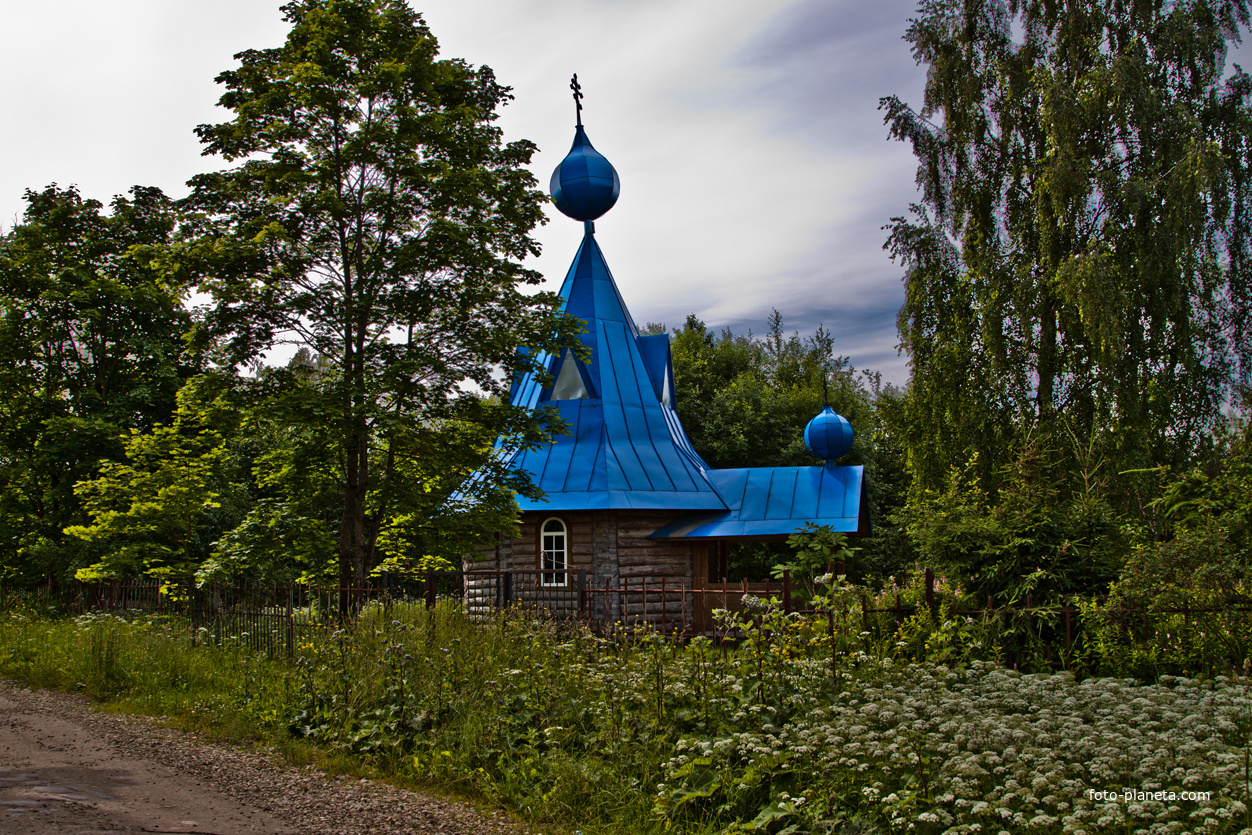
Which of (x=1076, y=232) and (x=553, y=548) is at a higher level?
(x=1076, y=232)

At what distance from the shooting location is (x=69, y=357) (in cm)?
2033

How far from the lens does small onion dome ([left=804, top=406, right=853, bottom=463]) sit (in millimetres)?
17375

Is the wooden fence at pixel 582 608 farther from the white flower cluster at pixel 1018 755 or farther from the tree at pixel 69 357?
the tree at pixel 69 357

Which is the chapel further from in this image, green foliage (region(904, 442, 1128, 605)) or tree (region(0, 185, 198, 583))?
tree (region(0, 185, 198, 583))

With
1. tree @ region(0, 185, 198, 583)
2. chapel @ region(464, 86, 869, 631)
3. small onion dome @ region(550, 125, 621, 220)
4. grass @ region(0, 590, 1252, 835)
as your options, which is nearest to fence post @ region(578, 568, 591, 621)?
grass @ region(0, 590, 1252, 835)

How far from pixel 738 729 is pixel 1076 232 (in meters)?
14.0

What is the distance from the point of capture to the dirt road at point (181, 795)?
5.33 m

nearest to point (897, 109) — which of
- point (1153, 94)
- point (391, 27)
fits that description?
point (1153, 94)

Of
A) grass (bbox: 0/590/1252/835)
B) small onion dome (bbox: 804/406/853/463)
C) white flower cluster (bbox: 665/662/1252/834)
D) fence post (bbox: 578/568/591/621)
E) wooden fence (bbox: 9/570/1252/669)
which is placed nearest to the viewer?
white flower cluster (bbox: 665/662/1252/834)

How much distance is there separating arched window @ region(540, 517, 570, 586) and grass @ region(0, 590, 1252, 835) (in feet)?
20.1

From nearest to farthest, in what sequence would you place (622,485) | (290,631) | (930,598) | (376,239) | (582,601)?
(930,598) < (290,631) < (582,601) < (376,239) < (622,485)

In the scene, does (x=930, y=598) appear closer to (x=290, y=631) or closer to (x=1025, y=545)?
(x=1025, y=545)

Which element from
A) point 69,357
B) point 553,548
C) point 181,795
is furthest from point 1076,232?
point 69,357

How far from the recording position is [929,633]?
771cm
